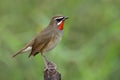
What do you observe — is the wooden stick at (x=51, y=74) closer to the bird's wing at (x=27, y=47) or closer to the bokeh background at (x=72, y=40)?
the bird's wing at (x=27, y=47)

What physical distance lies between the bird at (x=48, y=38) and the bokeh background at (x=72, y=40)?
695 millimetres

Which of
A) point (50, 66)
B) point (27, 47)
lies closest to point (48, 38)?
point (27, 47)

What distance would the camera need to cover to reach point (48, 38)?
11.7 metres

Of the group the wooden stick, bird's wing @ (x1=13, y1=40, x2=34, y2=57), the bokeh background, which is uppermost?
the wooden stick

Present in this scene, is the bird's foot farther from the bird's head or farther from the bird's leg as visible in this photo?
the bird's head

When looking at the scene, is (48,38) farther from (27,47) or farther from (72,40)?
(72,40)

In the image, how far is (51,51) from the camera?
495 inches

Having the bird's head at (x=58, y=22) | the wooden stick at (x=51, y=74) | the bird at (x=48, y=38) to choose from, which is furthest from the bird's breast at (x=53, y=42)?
the wooden stick at (x=51, y=74)

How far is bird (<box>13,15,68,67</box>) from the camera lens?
11566 millimetres

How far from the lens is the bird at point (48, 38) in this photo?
11.6 m

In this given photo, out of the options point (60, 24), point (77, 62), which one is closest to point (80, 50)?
point (77, 62)

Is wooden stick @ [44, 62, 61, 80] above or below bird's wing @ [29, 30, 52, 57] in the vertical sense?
above

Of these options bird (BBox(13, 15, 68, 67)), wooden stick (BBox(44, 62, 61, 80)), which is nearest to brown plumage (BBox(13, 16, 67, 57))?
bird (BBox(13, 15, 68, 67))

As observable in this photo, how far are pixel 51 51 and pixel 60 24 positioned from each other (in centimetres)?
94
